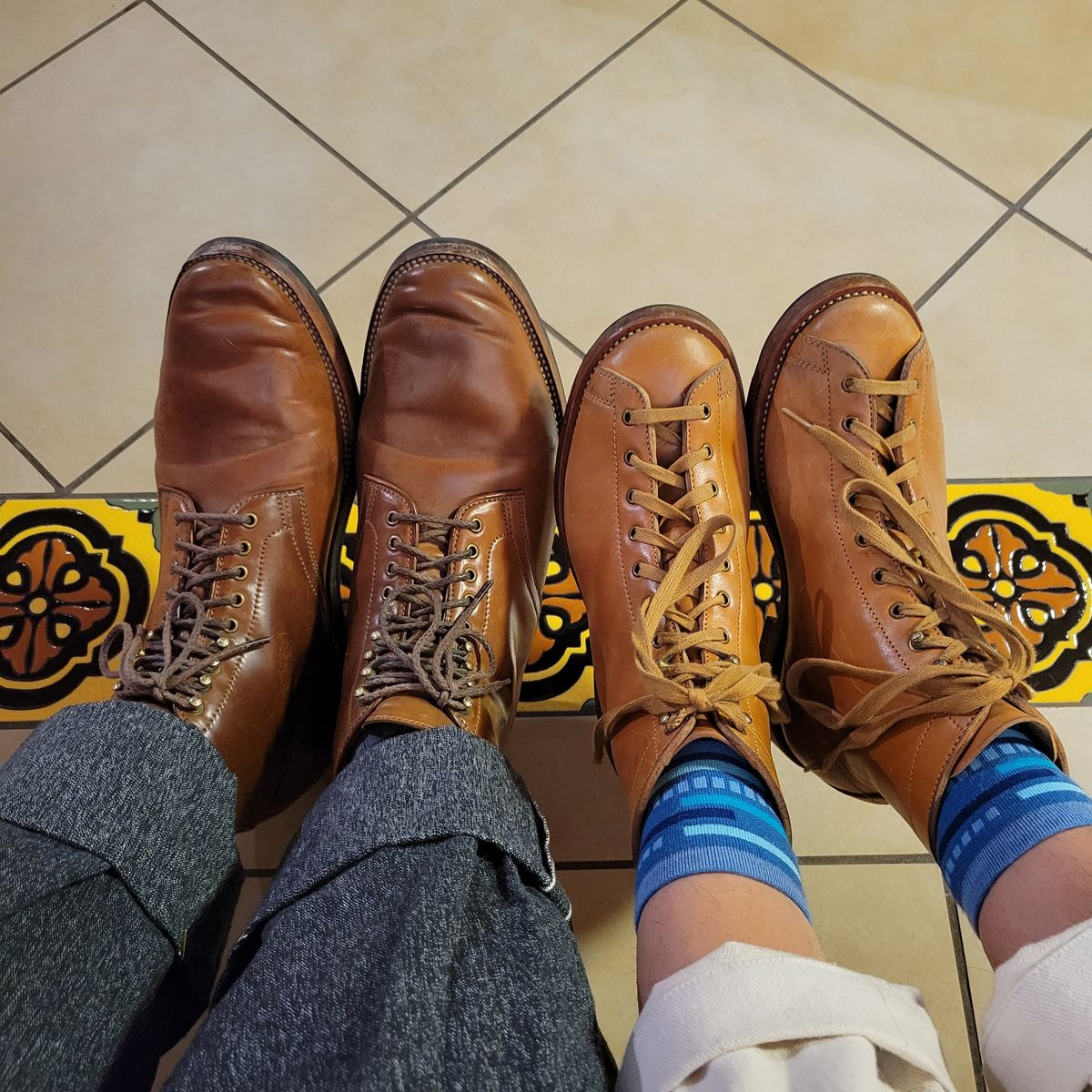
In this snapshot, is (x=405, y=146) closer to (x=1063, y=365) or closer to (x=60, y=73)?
(x=60, y=73)

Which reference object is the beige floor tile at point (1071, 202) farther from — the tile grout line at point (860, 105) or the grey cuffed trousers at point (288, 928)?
the grey cuffed trousers at point (288, 928)

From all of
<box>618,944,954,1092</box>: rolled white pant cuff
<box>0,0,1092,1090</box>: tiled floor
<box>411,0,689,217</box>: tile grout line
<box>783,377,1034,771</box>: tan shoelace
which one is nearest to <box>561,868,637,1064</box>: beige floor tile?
<box>0,0,1092,1090</box>: tiled floor

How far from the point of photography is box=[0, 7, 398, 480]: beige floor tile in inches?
38.6

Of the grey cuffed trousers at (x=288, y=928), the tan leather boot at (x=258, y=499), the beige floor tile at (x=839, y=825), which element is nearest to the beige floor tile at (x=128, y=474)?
the tan leather boot at (x=258, y=499)

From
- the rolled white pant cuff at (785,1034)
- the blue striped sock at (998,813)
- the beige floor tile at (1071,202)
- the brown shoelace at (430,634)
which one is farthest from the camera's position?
the beige floor tile at (1071,202)

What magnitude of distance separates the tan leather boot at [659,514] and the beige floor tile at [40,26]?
920mm

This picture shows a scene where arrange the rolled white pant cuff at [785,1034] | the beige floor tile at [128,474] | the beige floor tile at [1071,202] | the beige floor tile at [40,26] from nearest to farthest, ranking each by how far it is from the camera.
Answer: the rolled white pant cuff at [785,1034] → the beige floor tile at [128,474] → the beige floor tile at [1071,202] → the beige floor tile at [40,26]

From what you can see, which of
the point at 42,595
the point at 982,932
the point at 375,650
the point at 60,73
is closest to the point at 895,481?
the point at 982,932

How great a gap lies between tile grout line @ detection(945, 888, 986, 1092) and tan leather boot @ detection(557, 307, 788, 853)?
0.97 feet

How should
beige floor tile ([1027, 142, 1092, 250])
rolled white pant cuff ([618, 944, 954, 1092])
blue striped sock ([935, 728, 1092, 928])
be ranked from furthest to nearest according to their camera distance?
beige floor tile ([1027, 142, 1092, 250]), blue striped sock ([935, 728, 1092, 928]), rolled white pant cuff ([618, 944, 954, 1092])

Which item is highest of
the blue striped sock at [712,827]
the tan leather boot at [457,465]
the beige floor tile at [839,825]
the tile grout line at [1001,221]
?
the tile grout line at [1001,221]

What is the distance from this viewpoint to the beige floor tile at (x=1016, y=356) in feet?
3.08

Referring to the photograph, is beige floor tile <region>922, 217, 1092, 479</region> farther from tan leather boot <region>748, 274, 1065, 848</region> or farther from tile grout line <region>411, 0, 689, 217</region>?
tile grout line <region>411, 0, 689, 217</region>

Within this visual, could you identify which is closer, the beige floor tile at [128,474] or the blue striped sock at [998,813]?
the blue striped sock at [998,813]
